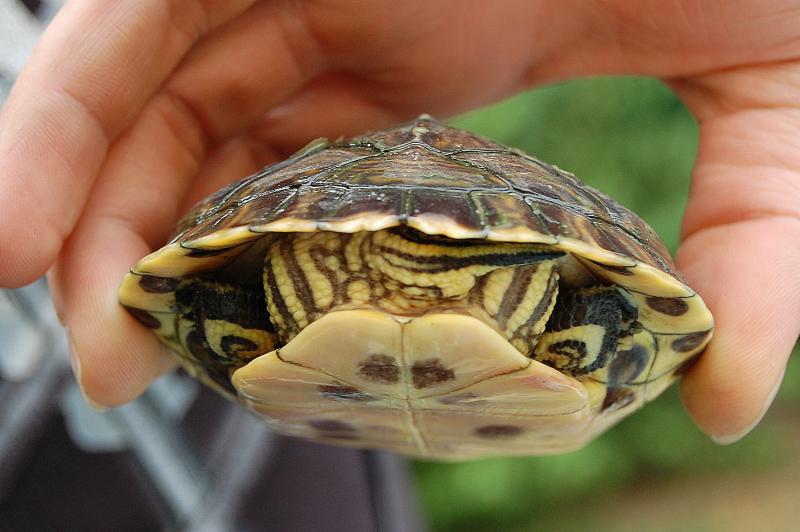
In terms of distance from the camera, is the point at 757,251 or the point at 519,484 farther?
the point at 519,484

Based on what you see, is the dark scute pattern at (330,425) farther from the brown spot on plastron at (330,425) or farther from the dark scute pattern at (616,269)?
the dark scute pattern at (616,269)

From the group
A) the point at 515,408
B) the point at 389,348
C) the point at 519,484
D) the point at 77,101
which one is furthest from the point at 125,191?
the point at 519,484

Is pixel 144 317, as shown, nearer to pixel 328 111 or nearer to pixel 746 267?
pixel 328 111

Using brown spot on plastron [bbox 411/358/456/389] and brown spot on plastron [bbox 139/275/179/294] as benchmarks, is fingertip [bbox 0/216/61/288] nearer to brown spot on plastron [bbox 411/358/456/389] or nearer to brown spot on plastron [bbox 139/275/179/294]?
brown spot on plastron [bbox 139/275/179/294]

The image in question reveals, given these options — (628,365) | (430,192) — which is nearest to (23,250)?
(430,192)

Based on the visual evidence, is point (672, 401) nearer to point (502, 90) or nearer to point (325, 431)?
point (502, 90)

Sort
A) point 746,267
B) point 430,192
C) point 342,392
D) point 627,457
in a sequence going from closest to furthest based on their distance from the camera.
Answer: point 430,192
point 342,392
point 746,267
point 627,457
